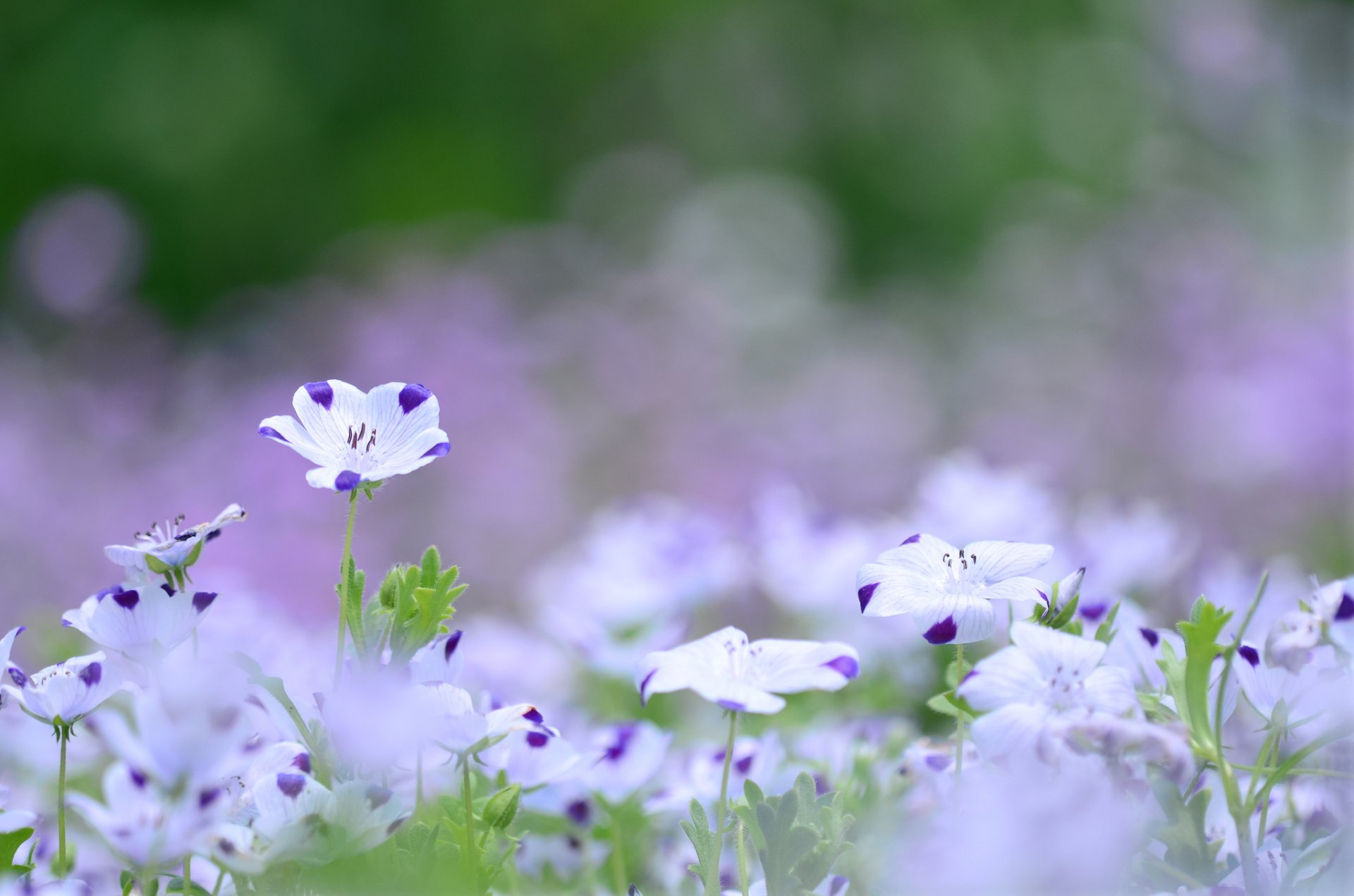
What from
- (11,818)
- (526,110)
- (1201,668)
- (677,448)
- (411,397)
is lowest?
(677,448)

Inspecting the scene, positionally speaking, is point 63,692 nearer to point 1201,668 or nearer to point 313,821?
point 313,821

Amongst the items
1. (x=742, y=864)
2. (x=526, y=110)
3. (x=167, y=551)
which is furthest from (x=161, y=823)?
(x=526, y=110)

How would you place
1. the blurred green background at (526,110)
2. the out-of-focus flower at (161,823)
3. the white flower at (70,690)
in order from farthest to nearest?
the blurred green background at (526,110)
the white flower at (70,690)
the out-of-focus flower at (161,823)

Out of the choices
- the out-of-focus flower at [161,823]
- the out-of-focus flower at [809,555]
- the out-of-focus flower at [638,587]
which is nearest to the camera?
the out-of-focus flower at [161,823]

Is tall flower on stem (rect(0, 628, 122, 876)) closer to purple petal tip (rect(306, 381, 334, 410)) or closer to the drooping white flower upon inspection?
purple petal tip (rect(306, 381, 334, 410))

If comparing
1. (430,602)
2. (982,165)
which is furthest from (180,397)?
(982,165)

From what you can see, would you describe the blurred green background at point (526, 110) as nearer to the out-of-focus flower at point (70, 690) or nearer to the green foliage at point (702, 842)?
the out-of-focus flower at point (70, 690)

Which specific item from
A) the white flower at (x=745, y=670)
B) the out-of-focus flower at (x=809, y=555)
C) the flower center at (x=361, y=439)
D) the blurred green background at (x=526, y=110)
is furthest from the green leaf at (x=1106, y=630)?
the blurred green background at (x=526, y=110)

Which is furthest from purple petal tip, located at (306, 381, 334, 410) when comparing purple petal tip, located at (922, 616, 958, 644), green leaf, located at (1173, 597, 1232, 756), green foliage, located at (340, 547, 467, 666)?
green leaf, located at (1173, 597, 1232, 756)
